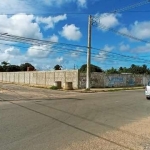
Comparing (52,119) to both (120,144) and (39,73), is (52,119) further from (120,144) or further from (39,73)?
(39,73)

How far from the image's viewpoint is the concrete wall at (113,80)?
139ft

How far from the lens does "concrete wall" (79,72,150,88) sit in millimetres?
42344

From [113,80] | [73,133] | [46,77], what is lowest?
[73,133]

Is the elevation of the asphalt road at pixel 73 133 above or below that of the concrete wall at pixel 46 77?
below

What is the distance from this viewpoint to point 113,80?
161 ft

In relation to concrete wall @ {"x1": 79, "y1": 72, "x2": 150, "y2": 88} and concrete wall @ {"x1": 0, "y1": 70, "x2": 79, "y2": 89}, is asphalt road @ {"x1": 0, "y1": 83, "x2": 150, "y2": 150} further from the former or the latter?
concrete wall @ {"x1": 79, "y1": 72, "x2": 150, "y2": 88}

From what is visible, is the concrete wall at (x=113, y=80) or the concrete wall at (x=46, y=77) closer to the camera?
the concrete wall at (x=46, y=77)

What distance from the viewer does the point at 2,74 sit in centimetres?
8056

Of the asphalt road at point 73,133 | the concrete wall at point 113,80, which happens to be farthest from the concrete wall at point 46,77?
the asphalt road at point 73,133

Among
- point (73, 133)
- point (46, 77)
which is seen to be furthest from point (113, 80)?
point (73, 133)

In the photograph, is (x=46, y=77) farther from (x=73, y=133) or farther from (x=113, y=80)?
(x=73, y=133)

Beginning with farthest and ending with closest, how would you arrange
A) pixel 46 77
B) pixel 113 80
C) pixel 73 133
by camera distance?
pixel 46 77 → pixel 113 80 → pixel 73 133

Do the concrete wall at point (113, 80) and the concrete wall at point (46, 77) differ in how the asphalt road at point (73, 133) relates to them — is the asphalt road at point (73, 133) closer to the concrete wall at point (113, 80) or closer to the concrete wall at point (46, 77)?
the concrete wall at point (46, 77)

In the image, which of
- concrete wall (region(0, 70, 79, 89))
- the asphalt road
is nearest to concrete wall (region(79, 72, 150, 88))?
concrete wall (region(0, 70, 79, 89))
